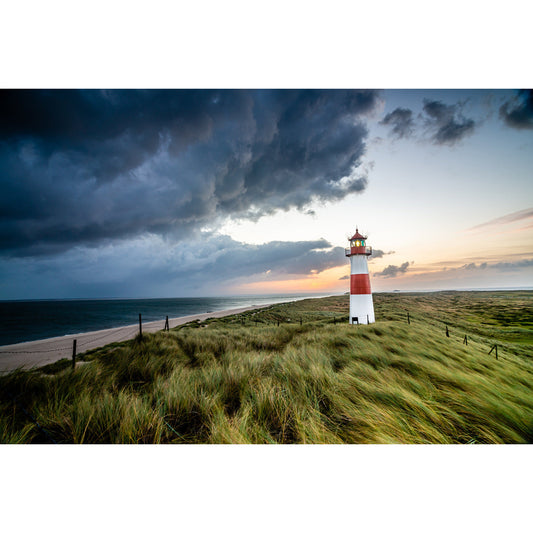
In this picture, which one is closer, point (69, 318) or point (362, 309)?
point (362, 309)

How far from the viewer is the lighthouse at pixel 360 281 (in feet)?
34.5

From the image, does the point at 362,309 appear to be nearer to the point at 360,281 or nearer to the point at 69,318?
the point at 360,281

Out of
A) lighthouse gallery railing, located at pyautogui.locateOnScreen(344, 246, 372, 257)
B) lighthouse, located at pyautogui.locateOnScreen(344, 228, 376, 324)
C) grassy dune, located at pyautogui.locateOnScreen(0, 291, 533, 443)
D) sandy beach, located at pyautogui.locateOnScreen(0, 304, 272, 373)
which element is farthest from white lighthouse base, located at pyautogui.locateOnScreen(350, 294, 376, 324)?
sandy beach, located at pyautogui.locateOnScreen(0, 304, 272, 373)

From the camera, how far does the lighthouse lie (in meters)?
10.5

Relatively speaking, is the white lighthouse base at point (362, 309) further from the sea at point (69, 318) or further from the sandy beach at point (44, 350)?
the sea at point (69, 318)

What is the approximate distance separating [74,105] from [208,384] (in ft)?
22.0

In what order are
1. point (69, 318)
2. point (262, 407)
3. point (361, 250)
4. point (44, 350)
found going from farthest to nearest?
1. point (69, 318)
2. point (44, 350)
3. point (361, 250)
4. point (262, 407)

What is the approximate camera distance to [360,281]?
10.5 meters

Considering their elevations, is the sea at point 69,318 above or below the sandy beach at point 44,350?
below

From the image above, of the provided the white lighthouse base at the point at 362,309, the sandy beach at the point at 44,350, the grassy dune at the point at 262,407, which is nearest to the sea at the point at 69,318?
the sandy beach at the point at 44,350

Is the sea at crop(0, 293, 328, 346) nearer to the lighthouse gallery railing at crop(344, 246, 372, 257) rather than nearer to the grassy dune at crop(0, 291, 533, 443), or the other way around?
the grassy dune at crop(0, 291, 533, 443)

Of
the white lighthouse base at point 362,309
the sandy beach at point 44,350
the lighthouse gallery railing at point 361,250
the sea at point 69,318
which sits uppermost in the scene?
the lighthouse gallery railing at point 361,250

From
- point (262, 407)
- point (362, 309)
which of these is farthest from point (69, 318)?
point (262, 407)
